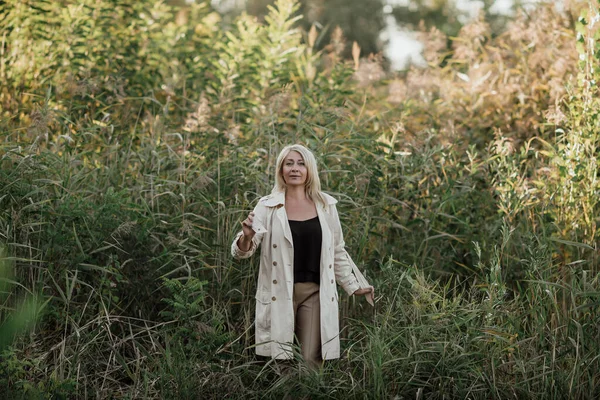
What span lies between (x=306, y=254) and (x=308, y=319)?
0.40m

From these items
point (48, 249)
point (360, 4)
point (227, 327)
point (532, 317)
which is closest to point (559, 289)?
point (532, 317)

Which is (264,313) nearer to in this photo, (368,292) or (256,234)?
(256,234)

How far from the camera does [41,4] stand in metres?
7.44

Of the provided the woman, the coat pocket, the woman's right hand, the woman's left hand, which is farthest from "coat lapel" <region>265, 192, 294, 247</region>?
the woman's left hand

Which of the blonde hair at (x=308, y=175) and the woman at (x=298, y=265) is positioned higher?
the blonde hair at (x=308, y=175)

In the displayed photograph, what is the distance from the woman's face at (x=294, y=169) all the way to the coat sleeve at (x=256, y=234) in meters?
0.24

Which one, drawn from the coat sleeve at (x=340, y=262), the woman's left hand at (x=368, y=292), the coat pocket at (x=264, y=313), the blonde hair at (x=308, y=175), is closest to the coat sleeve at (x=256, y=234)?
the blonde hair at (x=308, y=175)

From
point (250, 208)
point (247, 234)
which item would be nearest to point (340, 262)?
point (247, 234)

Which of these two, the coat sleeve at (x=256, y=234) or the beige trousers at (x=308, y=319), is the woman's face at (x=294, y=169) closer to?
the coat sleeve at (x=256, y=234)

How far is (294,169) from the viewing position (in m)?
4.76

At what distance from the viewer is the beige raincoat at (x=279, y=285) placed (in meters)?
4.61

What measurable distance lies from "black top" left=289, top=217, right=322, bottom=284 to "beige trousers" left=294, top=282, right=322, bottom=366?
5 centimetres

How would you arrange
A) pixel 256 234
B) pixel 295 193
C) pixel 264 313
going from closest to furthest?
pixel 256 234 < pixel 264 313 < pixel 295 193

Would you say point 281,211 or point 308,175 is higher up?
point 308,175
